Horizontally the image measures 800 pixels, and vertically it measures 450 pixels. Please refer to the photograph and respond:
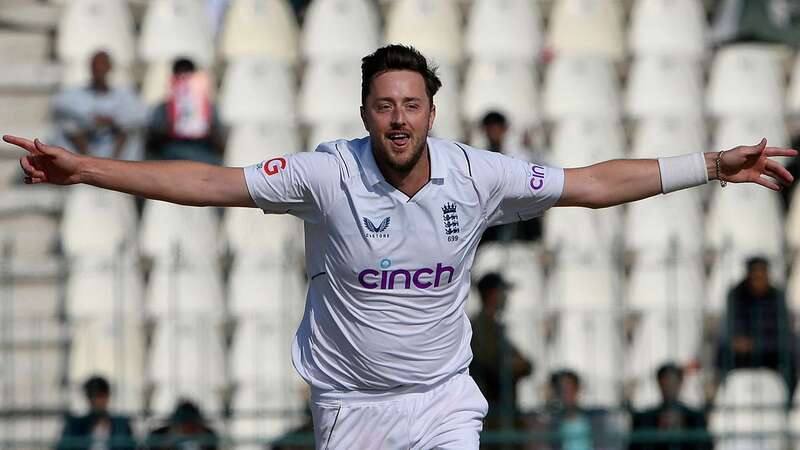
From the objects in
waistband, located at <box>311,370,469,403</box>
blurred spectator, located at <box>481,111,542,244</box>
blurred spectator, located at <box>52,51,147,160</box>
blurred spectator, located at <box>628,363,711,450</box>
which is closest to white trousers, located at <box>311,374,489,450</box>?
waistband, located at <box>311,370,469,403</box>

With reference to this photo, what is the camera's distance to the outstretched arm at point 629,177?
5.81m

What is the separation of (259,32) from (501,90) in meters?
2.05

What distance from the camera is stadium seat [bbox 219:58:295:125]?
12344 millimetres

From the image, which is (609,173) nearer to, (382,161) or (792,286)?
(382,161)

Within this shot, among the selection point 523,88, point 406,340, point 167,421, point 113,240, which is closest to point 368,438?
point 406,340

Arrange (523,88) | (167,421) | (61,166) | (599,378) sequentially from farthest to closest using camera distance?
(523,88) → (599,378) → (167,421) → (61,166)

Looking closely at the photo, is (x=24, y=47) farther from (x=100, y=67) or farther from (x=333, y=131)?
(x=333, y=131)

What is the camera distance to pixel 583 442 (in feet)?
32.8

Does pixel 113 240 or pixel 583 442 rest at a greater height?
pixel 113 240

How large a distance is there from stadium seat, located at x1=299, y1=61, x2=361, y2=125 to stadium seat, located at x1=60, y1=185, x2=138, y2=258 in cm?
173

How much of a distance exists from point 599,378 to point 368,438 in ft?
16.2

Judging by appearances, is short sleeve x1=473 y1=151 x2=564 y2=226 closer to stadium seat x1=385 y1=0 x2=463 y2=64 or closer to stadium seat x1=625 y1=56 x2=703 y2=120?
stadium seat x1=625 y1=56 x2=703 y2=120

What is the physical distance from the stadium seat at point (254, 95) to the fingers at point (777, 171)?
6.87 meters

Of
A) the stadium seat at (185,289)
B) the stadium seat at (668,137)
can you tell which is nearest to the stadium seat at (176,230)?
the stadium seat at (185,289)
